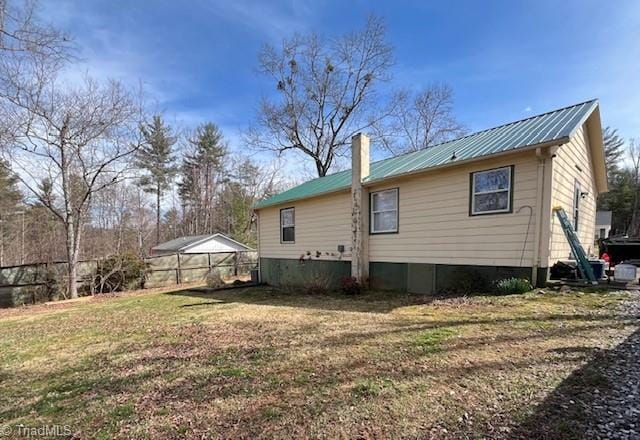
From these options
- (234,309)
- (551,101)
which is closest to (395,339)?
(234,309)

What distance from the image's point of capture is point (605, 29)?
7.79m

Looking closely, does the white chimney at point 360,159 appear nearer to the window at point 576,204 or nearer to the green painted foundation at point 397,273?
the green painted foundation at point 397,273

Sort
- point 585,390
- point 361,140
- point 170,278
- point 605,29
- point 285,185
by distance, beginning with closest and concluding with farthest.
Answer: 1. point 585,390
2. point 605,29
3. point 361,140
4. point 170,278
5. point 285,185

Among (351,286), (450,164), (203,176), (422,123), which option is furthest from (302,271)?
(203,176)

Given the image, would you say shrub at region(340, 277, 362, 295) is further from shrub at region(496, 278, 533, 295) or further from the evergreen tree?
the evergreen tree

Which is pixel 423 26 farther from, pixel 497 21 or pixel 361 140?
pixel 361 140

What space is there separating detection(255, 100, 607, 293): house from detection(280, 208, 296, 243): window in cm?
47

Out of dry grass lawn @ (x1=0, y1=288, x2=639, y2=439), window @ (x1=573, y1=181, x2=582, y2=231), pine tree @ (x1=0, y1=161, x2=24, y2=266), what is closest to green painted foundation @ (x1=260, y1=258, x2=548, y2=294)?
dry grass lawn @ (x1=0, y1=288, x2=639, y2=439)

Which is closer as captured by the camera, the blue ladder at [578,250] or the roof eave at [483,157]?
the roof eave at [483,157]

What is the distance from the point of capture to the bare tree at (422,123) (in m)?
22.4

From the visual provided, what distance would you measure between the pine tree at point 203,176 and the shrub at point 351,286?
67.5 ft

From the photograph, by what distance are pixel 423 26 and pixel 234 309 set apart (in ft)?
38.0

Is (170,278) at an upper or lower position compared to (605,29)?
lower

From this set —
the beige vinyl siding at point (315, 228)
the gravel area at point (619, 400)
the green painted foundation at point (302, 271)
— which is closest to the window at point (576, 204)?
the beige vinyl siding at point (315, 228)
